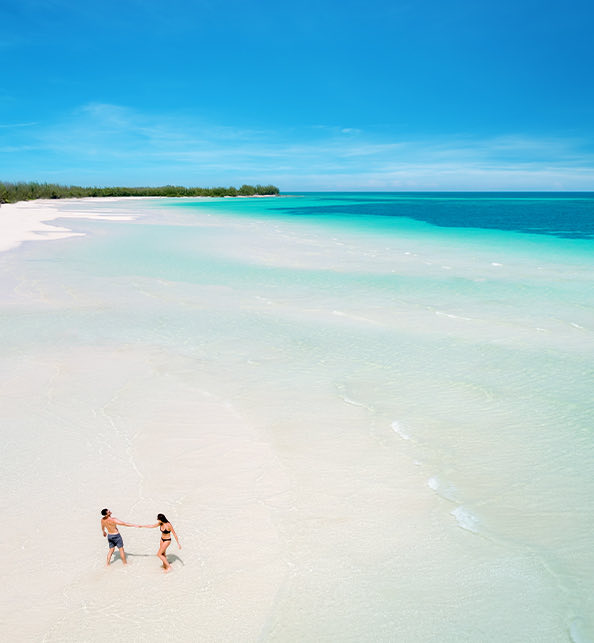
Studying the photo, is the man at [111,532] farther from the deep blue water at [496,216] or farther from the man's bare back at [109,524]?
the deep blue water at [496,216]

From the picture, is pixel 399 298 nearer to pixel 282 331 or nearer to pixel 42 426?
pixel 282 331

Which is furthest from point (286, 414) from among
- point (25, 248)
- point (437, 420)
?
point (25, 248)

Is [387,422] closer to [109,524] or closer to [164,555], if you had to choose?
[164,555]

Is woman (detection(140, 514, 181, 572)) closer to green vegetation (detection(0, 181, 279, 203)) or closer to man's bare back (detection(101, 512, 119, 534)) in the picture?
man's bare back (detection(101, 512, 119, 534))

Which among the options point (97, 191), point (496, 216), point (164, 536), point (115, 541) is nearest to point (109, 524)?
point (115, 541)

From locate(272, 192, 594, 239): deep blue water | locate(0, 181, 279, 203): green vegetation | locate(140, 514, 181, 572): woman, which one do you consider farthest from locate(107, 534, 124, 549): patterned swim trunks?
locate(0, 181, 279, 203): green vegetation

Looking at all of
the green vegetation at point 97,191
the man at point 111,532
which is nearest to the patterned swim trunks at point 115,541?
the man at point 111,532
